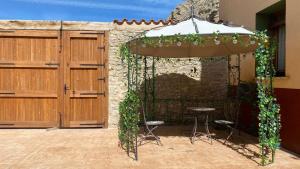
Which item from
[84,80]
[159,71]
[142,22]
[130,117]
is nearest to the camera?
[130,117]

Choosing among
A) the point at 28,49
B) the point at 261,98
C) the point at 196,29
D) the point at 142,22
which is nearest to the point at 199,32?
the point at 196,29

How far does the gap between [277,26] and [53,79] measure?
5.84 meters

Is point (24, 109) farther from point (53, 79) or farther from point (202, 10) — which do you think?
point (202, 10)

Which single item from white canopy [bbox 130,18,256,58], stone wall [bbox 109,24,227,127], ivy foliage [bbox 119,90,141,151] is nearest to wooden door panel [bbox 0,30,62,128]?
stone wall [bbox 109,24,227,127]

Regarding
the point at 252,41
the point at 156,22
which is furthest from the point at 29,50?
the point at 252,41

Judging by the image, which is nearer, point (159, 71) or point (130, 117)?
point (130, 117)

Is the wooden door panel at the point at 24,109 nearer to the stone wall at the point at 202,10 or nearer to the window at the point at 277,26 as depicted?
the window at the point at 277,26

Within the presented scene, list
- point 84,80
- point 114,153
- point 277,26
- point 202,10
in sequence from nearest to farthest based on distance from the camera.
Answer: point 114,153
point 277,26
point 84,80
point 202,10

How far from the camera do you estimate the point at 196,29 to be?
6.92 metres

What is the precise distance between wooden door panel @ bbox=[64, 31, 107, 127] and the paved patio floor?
3.44 feet

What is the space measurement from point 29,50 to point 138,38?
4.26 metres

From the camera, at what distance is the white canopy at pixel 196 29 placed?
671 centimetres

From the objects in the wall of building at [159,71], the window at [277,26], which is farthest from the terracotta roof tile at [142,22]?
the window at [277,26]

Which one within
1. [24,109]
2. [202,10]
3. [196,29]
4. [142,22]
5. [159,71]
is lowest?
[24,109]
